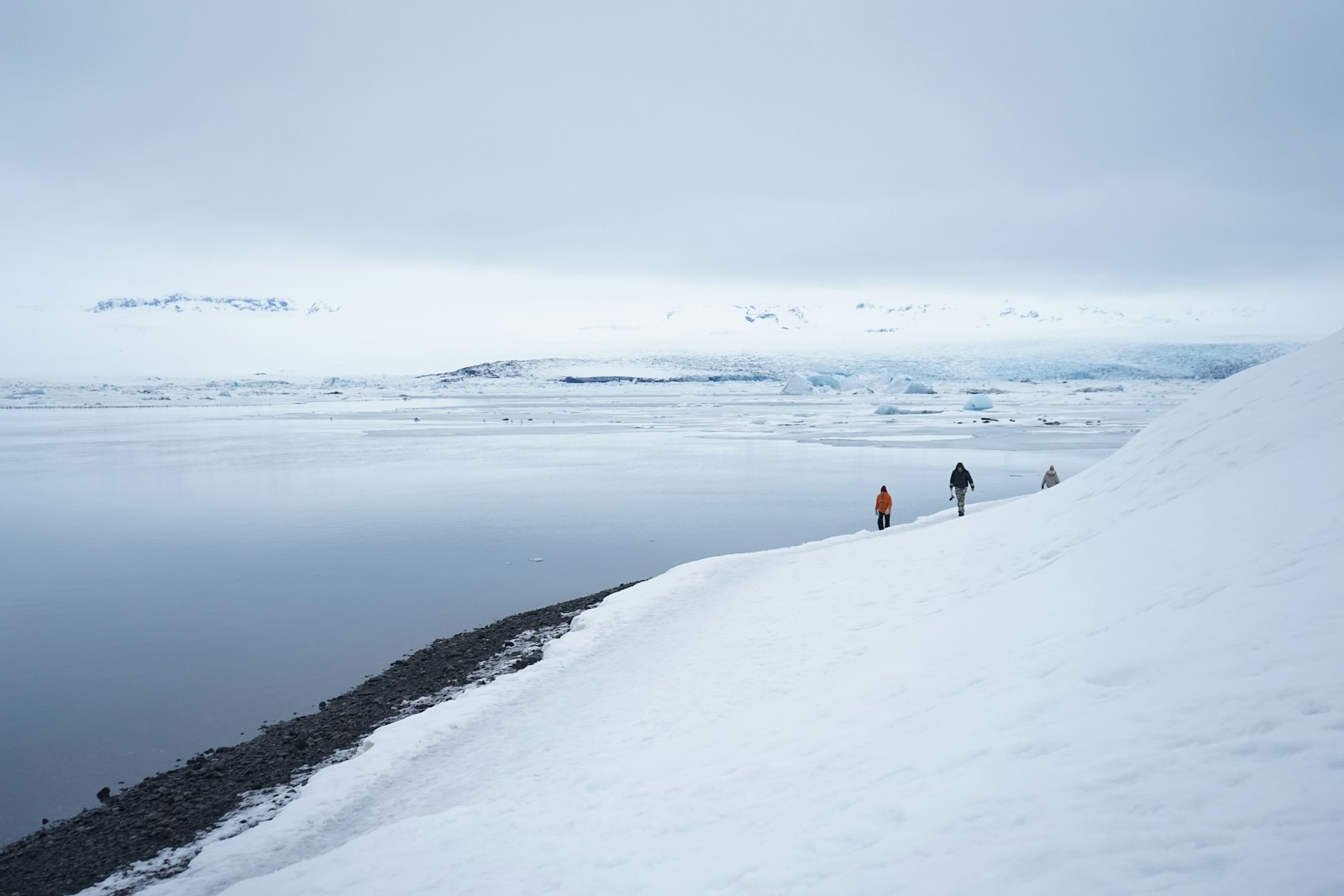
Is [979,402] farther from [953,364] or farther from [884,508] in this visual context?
[953,364]

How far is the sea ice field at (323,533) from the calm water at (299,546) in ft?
0.18

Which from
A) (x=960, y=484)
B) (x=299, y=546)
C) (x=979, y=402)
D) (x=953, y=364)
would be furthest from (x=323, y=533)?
(x=953, y=364)

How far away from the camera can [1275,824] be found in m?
3.05

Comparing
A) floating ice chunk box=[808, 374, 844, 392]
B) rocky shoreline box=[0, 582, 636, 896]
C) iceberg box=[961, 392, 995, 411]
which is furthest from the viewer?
floating ice chunk box=[808, 374, 844, 392]

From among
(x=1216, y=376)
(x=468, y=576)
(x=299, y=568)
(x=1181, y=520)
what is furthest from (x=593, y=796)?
(x=1216, y=376)

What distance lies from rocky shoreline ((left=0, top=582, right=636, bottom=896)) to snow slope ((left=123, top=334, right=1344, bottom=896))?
0.41 metres

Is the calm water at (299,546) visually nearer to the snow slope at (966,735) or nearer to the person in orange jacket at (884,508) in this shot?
the person in orange jacket at (884,508)

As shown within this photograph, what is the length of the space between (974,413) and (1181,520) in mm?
49940

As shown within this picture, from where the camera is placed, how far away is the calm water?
28.9 feet

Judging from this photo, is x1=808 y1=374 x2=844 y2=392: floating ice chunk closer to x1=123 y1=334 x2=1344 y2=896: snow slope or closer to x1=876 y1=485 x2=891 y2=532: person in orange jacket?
x1=876 y1=485 x2=891 y2=532: person in orange jacket

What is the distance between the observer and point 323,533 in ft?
58.7

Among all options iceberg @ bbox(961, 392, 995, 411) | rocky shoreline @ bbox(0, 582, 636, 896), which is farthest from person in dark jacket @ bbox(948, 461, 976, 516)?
iceberg @ bbox(961, 392, 995, 411)

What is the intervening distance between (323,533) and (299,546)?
3.92 ft

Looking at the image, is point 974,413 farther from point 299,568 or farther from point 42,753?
point 42,753
